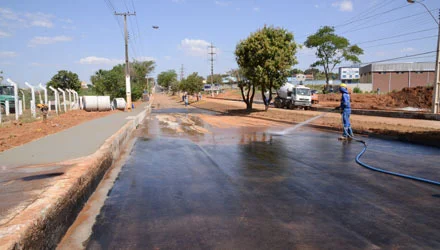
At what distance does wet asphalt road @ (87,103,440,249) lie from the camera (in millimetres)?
3637

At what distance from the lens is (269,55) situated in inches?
1011

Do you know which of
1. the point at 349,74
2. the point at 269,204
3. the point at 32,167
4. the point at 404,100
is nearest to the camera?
the point at 269,204

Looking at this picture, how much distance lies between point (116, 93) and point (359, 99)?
103 ft

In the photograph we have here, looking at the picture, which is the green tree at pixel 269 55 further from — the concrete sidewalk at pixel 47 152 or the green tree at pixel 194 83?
the green tree at pixel 194 83

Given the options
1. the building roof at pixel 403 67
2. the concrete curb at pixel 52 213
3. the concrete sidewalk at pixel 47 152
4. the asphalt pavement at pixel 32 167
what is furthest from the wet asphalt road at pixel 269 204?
the building roof at pixel 403 67

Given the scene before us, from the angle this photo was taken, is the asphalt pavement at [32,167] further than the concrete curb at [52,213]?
Yes

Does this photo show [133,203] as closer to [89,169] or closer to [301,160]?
[89,169]

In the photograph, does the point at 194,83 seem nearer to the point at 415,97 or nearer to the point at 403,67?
the point at 415,97

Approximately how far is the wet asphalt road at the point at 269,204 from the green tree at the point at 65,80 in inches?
2227

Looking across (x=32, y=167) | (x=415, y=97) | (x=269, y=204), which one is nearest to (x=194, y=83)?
(x=415, y=97)

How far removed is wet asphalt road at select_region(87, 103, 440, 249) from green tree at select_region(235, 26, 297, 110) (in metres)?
17.9

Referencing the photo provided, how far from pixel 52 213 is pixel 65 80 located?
61.9m

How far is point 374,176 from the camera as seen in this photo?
6531 mm

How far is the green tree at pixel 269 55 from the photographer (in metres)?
25.6
